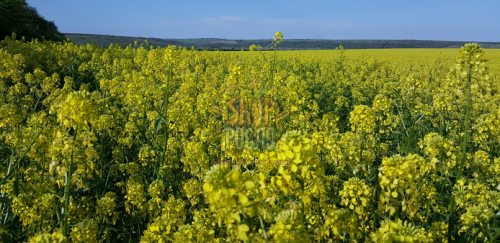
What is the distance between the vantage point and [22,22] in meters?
20.9

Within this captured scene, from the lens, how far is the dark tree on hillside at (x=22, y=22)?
19.2 m

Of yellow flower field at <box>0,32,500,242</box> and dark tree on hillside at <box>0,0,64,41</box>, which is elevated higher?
dark tree on hillside at <box>0,0,64,41</box>

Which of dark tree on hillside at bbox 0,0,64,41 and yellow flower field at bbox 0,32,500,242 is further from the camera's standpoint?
dark tree on hillside at bbox 0,0,64,41

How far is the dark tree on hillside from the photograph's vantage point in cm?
1922

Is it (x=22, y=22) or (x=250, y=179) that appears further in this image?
(x=22, y=22)

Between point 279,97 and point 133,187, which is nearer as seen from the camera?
A: point 133,187

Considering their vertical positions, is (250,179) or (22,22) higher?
(22,22)

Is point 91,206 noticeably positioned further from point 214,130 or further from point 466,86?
point 466,86

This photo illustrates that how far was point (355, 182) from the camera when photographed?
232cm

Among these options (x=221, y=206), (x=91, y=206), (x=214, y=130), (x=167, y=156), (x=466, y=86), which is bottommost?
(x=91, y=206)

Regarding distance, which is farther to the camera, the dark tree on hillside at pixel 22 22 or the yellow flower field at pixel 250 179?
the dark tree on hillside at pixel 22 22

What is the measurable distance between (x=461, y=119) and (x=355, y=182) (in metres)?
3.21

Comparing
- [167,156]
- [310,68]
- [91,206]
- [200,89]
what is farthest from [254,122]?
[310,68]

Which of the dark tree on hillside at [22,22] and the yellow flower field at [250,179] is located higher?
the dark tree on hillside at [22,22]
